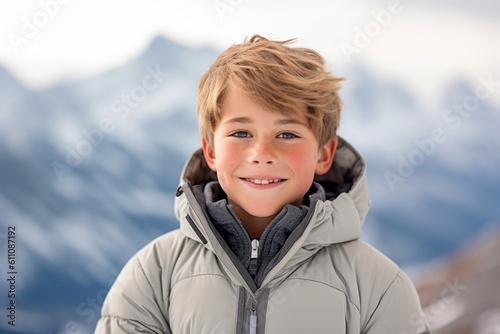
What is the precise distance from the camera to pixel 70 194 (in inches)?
94.3

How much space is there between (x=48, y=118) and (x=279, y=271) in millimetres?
1310

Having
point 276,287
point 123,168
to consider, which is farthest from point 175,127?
point 276,287

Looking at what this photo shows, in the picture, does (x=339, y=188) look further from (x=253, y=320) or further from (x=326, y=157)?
(x=253, y=320)

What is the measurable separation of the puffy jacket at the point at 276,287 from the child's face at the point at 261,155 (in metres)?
0.08

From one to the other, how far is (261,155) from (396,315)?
0.44 meters

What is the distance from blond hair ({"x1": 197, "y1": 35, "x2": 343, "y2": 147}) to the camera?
1.41 metres

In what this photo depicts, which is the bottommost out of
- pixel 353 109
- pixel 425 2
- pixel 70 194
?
pixel 70 194

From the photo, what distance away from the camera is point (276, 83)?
1410 millimetres

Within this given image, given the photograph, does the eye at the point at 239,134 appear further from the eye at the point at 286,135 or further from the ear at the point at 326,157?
the ear at the point at 326,157

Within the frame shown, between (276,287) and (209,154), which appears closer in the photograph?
(276,287)

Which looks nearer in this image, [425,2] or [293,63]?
[293,63]

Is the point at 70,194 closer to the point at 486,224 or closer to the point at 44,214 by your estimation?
the point at 44,214

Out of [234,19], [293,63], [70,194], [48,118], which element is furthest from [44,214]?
[293,63]

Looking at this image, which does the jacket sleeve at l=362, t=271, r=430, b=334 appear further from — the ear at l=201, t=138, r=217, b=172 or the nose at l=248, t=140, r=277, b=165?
the ear at l=201, t=138, r=217, b=172
